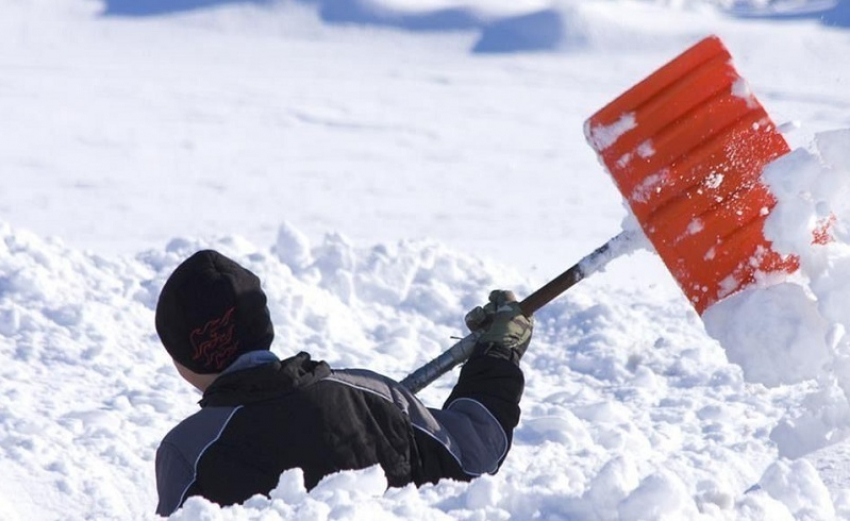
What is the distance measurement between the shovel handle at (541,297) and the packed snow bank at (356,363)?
33 centimetres

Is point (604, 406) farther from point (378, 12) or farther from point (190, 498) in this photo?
point (378, 12)

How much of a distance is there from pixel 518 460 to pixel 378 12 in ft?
27.1

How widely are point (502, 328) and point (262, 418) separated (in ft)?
2.28

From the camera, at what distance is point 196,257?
7.11 feet

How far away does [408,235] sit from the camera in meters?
6.93

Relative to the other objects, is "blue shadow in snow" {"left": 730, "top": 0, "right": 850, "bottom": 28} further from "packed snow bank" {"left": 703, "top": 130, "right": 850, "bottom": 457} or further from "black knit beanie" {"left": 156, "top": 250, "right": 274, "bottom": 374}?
"black knit beanie" {"left": 156, "top": 250, "right": 274, "bottom": 374}

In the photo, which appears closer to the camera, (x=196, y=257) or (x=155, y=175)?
(x=196, y=257)

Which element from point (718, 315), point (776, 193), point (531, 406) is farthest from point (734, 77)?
point (531, 406)

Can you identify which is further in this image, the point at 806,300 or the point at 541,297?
the point at 541,297

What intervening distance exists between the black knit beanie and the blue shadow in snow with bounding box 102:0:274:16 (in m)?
9.67

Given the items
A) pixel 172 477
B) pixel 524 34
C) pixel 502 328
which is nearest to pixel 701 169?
pixel 502 328

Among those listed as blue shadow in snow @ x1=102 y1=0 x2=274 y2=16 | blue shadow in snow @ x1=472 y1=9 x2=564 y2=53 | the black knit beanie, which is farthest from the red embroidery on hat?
blue shadow in snow @ x1=102 y1=0 x2=274 y2=16

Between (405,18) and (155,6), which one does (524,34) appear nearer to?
(405,18)

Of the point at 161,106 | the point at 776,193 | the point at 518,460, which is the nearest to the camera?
the point at 776,193
